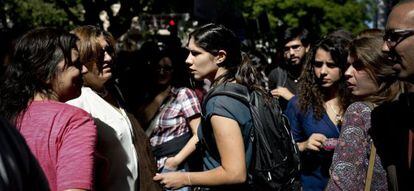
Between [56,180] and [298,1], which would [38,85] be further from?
[298,1]

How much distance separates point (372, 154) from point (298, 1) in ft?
130

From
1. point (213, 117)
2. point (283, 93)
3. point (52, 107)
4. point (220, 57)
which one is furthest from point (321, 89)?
point (52, 107)

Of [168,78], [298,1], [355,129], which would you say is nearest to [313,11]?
[298,1]

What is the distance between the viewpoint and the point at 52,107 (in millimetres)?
2781

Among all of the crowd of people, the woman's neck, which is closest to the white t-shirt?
the crowd of people

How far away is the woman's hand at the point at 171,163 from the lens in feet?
17.6

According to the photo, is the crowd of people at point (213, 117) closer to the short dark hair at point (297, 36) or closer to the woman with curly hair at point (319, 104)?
the woman with curly hair at point (319, 104)

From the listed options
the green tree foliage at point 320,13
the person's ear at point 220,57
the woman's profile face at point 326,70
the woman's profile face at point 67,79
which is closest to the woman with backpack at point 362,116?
the person's ear at point 220,57

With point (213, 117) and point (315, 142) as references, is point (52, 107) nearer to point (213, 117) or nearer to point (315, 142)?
point (213, 117)

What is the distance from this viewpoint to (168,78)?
596 cm

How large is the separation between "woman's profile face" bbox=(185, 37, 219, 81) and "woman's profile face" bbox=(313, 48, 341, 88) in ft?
4.47

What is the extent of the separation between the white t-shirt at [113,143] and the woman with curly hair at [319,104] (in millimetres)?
1570

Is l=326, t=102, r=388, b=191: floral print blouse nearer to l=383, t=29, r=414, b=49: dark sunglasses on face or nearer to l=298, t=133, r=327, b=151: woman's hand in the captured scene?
l=383, t=29, r=414, b=49: dark sunglasses on face

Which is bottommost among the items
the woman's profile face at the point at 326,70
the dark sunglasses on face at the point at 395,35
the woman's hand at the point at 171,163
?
the woman's hand at the point at 171,163
